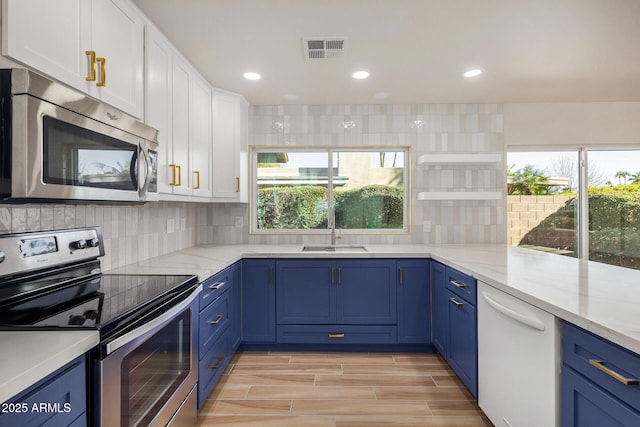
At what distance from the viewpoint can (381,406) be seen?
2061 mm

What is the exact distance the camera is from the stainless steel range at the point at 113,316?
1026 mm

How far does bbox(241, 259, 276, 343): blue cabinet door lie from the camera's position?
2.83 metres

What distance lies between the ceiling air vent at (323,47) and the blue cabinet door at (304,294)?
5.22ft

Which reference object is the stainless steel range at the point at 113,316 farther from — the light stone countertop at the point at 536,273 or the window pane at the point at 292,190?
the window pane at the point at 292,190

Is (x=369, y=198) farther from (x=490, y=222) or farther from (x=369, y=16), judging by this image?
(x=369, y=16)

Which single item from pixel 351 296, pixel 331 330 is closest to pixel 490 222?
pixel 351 296

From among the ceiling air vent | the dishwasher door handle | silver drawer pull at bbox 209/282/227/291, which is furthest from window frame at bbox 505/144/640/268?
silver drawer pull at bbox 209/282/227/291

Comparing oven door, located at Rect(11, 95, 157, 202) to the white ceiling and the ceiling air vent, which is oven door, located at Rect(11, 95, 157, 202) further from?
the ceiling air vent

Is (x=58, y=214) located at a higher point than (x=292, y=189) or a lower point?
lower

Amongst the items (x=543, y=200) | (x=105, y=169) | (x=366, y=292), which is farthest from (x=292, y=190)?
(x=543, y=200)

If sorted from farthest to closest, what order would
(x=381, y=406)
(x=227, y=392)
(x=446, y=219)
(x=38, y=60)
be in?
1. (x=446, y=219)
2. (x=227, y=392)
3. (x=381, y=406)
4. (x=38, y=60)

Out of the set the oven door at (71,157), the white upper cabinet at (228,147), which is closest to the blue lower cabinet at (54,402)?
the oven door at (71,157)

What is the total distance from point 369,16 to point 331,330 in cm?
231

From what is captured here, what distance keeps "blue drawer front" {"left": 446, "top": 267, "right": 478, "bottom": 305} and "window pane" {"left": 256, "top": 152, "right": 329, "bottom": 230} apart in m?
1.50
